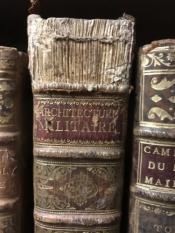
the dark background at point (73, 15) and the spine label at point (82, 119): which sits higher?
the dark background at point (73, 15)

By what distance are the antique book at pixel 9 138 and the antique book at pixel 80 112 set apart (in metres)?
0.05

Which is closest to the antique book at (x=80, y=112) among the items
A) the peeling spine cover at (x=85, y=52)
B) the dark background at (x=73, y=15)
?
the peeling spine cover at (x=85, y=52)

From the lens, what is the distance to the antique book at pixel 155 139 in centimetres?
80

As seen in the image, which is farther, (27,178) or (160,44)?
(27,178)

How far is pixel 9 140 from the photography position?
876 mm

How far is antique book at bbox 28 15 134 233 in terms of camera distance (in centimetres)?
83

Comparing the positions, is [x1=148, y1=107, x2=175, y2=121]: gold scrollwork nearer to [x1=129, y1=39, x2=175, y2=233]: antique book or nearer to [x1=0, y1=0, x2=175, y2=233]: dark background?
[x1=129, y1=39, x2=175, y2=233]: antique book

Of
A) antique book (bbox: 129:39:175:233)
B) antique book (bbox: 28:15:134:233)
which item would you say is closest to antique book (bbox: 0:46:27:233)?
antique book (bbox: 28:15:134:233)

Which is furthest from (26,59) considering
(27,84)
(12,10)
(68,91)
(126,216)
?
(126,216)

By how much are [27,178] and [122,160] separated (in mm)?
228

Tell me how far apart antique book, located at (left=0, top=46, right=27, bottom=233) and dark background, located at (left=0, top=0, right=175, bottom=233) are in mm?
71

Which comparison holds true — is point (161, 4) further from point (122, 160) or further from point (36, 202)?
point (36, 202)

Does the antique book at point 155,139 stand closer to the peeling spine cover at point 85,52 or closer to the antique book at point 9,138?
the peeling spine cover at point 85,52

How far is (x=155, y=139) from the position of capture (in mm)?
813
